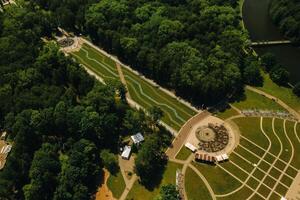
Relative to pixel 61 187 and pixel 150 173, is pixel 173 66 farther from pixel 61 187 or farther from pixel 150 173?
pixel 61 187

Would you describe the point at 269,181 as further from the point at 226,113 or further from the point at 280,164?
the point at 226,113

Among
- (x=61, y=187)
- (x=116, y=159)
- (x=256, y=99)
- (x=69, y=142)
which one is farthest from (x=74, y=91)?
(x=256, y=99)

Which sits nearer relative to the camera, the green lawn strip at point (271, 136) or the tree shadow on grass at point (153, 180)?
the tree shadow on grass at point (153, 180)

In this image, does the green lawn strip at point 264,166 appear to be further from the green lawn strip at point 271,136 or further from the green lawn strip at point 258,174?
the green lawn strip at point 271,136

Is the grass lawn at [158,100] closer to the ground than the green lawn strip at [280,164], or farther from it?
farther from it

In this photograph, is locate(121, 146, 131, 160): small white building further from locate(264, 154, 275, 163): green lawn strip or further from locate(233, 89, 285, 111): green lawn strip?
locate(264, 154, 275, 163): green lawn strip

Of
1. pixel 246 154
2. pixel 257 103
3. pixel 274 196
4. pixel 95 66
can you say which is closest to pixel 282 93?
pixel 257 103

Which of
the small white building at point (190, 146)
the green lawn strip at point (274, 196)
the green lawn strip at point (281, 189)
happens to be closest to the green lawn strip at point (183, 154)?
the small white building at point (190, 146)
